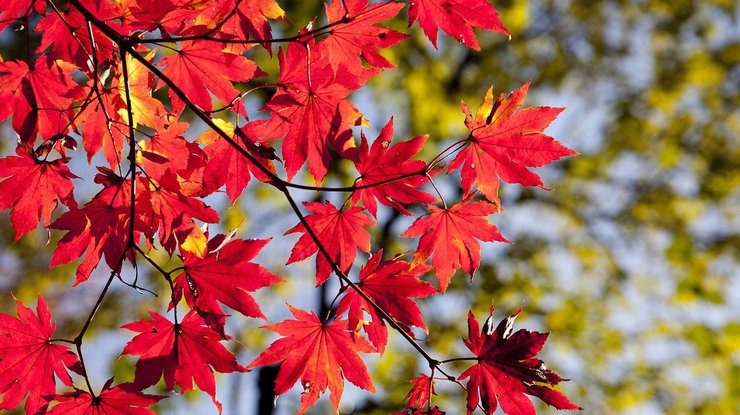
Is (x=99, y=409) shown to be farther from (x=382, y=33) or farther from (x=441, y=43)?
(x=441, y=43)

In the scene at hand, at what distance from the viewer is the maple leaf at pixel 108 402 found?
1.19 meters

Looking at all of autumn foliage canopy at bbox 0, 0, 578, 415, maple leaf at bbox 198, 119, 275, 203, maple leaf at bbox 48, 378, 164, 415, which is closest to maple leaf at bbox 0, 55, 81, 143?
autumn foliage canopy at bbox 0, 0, 578, 415

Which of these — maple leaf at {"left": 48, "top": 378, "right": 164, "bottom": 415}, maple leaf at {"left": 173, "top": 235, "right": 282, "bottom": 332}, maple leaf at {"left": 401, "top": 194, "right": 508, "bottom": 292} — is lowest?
maple leaf at {"left": 48, "top": 378, "right": 164, "bottom": 415}

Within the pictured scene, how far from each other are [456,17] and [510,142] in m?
0.28

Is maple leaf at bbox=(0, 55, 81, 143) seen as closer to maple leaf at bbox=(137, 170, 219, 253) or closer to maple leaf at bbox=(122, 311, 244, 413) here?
maple leaf at bbox=(137, 170, 219, 253)

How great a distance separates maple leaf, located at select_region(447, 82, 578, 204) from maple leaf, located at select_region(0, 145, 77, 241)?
0.93 metres

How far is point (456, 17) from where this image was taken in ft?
4.02

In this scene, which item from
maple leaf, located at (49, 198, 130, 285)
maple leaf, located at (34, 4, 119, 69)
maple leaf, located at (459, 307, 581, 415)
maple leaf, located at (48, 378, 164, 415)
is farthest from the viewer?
maple leaf, located at (34, 4, 119, 69)

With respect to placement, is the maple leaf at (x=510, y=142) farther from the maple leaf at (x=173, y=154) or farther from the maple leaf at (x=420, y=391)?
the maple leaf at (x=173, y=154)

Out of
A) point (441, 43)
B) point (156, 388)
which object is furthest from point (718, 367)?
point (156, 388)

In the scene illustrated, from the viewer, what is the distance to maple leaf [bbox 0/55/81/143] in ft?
4.72

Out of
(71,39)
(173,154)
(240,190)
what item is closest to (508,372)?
(240,190)

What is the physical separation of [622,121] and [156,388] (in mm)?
6350

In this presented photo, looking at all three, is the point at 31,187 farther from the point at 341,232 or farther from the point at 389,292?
the point at 389,292
